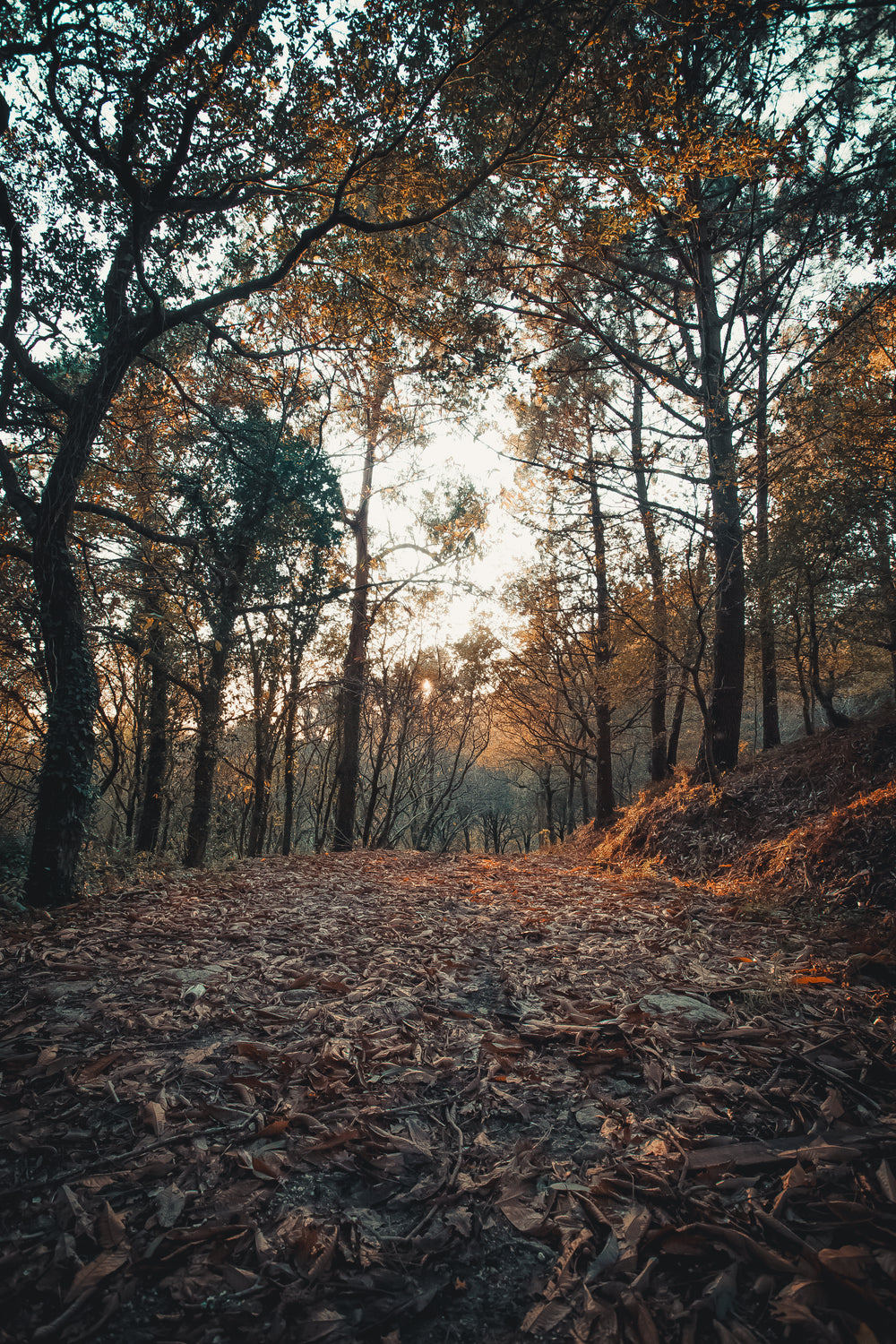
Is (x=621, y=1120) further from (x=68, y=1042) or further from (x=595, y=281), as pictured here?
(x=595, y=281)

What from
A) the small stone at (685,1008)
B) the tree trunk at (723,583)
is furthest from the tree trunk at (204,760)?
the small stone at (685,1008)

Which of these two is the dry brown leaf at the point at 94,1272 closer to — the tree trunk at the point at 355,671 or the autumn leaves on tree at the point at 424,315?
the autumn leaves on tree at the point at 424,315

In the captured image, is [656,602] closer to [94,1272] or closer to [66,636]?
[66,636]

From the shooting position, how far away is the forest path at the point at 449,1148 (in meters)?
1.19

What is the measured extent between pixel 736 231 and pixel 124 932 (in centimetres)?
994

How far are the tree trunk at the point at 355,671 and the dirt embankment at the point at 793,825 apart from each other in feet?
19.5

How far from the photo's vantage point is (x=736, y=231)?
22.3ft

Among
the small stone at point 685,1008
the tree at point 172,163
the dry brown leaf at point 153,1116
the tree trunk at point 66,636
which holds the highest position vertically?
the tree at point 172,163

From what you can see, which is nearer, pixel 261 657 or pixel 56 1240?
pixel 56 1240

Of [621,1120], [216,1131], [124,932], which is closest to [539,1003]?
[621,1120]

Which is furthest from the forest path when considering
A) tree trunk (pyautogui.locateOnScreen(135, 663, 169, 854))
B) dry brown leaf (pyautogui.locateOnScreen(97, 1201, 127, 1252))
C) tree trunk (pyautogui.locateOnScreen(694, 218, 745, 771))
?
tree trunk (pyautogui.locateOnScreen(135, 663, 169, 854))

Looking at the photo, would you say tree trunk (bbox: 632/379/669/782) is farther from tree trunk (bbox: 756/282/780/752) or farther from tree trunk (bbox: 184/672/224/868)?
tree trunk (bbox: 184/672/224/868)

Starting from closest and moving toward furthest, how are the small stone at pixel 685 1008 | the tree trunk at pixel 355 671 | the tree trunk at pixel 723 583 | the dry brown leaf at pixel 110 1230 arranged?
the dry brown leaf at pixel 110 1230 → the small stone at pixel 685 1008 → the tree trunk at pixel 723 583 → the tree trunk at pixel 355 671

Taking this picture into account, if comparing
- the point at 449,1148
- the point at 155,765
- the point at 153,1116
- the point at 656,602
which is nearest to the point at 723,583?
the point at 656,602
